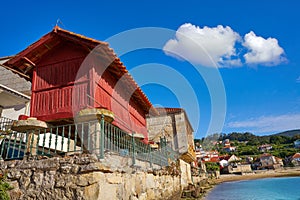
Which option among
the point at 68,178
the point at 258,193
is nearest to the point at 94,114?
the point at 68,178

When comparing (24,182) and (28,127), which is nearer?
(24,182)

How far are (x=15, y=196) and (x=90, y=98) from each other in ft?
8.68

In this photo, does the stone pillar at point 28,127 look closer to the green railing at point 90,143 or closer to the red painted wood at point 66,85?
the green railing at point 90,143

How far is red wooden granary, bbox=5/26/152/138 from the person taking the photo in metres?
5.56

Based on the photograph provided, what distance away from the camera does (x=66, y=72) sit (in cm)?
596

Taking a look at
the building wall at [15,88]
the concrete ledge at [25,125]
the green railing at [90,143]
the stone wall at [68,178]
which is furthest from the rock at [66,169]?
the building wall at [15,88]

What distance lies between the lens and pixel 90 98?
17.8ft

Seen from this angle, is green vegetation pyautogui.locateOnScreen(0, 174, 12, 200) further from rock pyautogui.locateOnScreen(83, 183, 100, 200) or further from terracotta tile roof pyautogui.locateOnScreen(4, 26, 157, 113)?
terracotta tile roof pyautogui.locateOnScreen(4, 26, 157, 113)

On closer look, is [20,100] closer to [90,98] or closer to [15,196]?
[90,98]

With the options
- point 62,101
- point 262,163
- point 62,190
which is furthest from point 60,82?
point 262,163

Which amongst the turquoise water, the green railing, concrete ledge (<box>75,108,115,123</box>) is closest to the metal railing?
the green railing

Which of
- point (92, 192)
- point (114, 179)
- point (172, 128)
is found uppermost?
point (172, 128)

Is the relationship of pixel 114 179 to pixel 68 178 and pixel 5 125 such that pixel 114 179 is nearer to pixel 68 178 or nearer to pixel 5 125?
pixel 68 178

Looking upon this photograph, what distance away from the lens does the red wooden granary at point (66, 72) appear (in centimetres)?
556
